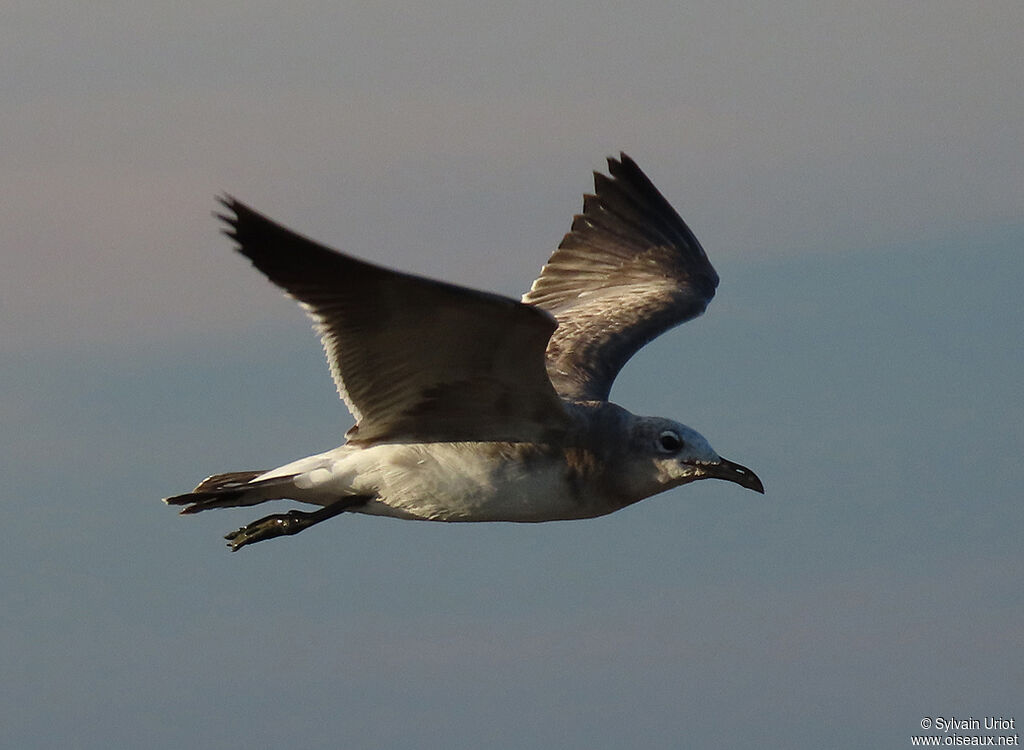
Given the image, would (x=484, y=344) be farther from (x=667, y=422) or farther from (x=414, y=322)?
(x=667, y=422)

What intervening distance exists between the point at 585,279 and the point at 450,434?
4.67 metres

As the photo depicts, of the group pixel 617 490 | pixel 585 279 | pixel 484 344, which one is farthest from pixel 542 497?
pixel 585 279

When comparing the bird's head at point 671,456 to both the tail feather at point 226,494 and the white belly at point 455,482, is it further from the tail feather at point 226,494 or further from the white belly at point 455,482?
the tail feather at point 226,494

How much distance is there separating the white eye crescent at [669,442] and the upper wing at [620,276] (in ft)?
6.91

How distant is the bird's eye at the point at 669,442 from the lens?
41.2ft

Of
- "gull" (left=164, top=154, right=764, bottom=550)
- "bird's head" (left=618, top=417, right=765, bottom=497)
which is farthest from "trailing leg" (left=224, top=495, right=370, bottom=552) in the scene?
"bird's head" (left=618, top=417, right=765, bottom=497)

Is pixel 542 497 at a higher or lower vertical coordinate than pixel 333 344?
lower

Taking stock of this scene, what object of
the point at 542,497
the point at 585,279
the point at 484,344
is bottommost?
the point at 542,497

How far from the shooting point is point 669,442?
1258 cm

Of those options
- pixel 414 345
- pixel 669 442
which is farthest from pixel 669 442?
pixel 414 345

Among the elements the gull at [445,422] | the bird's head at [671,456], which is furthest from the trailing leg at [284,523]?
the bird's head at [671,456]

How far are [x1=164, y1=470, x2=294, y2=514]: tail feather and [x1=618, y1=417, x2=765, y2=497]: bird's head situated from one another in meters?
2.77

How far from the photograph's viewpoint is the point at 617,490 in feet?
41.4

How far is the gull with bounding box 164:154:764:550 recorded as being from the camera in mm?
10656
